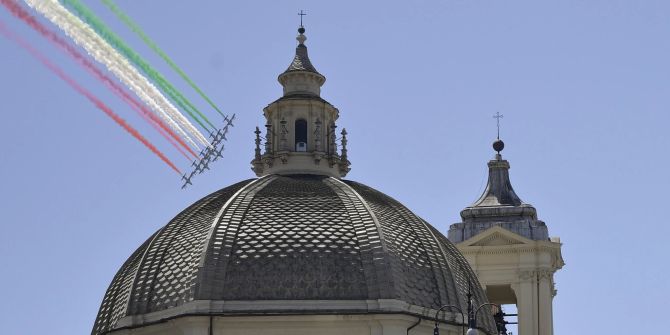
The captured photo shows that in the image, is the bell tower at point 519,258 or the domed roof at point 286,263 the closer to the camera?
the domed roof at point 286,263

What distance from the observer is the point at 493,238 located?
69.5 meters

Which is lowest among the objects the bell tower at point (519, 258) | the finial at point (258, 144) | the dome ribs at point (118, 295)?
the dome ribs at point (118, 295)

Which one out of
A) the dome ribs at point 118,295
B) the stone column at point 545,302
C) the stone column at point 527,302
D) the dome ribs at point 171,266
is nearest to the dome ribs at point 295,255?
the dome ribs at point 171,266

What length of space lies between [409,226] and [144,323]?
9379 millimetres

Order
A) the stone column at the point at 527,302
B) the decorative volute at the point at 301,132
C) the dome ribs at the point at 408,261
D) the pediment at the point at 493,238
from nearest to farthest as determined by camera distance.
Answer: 1. the dome ribs at the point at 408,261
2. the decorative volute at the point at 301,132
3. the stone column at the point at 527,302
4. the pediment at the point at 493,238

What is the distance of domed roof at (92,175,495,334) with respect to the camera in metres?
54.1

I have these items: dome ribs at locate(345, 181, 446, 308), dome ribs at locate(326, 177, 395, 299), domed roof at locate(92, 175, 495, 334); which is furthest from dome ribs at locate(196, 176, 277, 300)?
dome ribs at locate(345, 181, 446, 308)

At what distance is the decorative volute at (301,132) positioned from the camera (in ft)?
202

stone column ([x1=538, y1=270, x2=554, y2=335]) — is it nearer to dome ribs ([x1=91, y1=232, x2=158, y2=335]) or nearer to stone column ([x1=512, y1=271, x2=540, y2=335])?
stone column ([x1=512, y1=271, x2=540, y2=335])

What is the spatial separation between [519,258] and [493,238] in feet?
4.24

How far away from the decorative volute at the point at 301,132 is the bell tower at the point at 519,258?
907 centimetres

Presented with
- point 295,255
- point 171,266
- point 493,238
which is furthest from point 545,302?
point 171,266

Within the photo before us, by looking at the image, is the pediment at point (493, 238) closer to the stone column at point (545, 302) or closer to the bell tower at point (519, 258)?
the bell tower at point (519, 258)

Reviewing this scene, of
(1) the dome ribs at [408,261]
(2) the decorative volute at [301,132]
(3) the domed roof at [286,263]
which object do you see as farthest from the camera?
(2) the decorative volute at [301,132]
